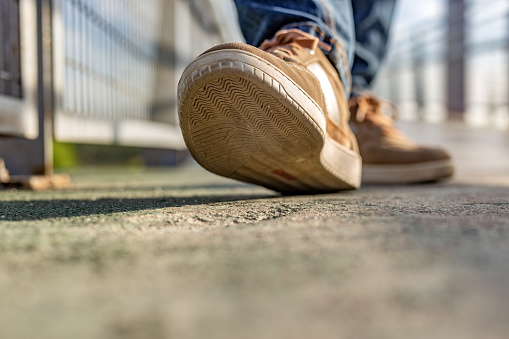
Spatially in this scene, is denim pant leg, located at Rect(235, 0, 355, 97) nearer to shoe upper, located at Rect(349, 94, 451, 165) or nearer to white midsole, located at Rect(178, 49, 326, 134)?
white midsole, located at Rect(178, 49, 326, 134)

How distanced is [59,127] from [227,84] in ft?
2.79

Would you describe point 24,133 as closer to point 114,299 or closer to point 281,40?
point 281,40

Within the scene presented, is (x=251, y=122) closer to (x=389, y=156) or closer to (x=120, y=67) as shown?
(x=389, y=156)

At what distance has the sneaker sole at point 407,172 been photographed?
3.52 feet

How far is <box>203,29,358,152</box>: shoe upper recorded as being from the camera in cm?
54

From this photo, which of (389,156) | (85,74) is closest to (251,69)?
(389,156)

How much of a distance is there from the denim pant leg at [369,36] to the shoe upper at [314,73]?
43 cm

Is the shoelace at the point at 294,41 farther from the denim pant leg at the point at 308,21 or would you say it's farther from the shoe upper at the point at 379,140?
the shoe upper at the point at 379,140

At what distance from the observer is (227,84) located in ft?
1.58

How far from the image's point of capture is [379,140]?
1.12 meters

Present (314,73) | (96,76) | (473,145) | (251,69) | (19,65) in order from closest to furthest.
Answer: (251,69) → (314,73) → (19,65) → (96,76) → (473,145)

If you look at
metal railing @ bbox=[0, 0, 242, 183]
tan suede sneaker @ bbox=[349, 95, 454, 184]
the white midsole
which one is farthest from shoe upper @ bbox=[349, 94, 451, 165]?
metal railing @ bbox=[0, 0, 242, 183]

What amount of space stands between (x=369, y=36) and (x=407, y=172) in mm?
362

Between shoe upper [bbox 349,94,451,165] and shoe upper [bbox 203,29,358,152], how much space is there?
40cm
